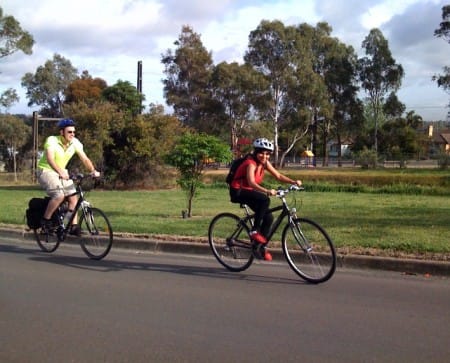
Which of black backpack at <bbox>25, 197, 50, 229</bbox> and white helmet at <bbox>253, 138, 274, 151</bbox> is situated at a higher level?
white helmet at <bbox>253, 138, 274, 151</bbox>

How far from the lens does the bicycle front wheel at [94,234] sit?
834 cm

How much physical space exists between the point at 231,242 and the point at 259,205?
70 centimetres

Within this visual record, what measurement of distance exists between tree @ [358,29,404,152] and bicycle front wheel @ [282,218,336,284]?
5407 cm

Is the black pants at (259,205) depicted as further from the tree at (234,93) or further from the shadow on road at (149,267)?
the tree at (234,93)

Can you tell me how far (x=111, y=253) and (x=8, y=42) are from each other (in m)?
29.4

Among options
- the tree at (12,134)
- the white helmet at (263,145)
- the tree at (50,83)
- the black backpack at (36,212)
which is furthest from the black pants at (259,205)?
the tree at (50,83)

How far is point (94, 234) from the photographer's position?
28.0ft

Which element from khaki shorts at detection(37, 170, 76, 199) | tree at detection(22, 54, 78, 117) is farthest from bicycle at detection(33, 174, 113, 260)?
tree at detection(22, 54, 78, 117)

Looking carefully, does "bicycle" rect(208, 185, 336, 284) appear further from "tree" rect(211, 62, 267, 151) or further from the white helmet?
"tree" rect(211, 62, 267, 151)

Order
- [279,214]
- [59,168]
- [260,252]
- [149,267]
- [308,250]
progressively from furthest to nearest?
1. [59,168]
2. [149,267]
3. [279,214]
4. [260,252]
5. [308,250]

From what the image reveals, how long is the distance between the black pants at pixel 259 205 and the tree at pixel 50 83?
228 feet

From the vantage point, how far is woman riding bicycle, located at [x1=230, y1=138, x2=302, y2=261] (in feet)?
23.7

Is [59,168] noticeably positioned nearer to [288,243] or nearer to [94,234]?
[94,234]

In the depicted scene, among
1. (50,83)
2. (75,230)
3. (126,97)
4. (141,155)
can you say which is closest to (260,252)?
(75,230)
